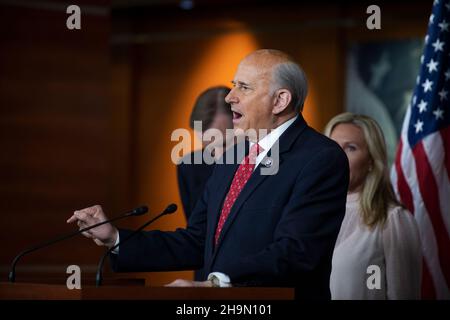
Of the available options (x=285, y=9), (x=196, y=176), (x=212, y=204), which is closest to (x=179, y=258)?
(x=212, y=204)

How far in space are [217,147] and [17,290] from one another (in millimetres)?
2273

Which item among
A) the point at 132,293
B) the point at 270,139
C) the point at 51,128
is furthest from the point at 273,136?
the point at 51,128

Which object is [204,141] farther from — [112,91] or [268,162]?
[112,91]

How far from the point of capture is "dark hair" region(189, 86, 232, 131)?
494cm

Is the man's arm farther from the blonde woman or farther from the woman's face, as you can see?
the woman's face

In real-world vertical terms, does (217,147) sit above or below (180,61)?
below

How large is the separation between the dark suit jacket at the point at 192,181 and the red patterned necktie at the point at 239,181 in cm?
143

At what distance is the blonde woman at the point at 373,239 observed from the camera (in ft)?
14.0

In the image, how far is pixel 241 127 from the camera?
3389mm

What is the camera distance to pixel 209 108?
4.97 metres

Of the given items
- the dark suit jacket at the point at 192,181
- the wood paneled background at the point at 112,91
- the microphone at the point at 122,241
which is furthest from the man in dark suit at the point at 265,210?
the wood paneled background at the point at 112,91

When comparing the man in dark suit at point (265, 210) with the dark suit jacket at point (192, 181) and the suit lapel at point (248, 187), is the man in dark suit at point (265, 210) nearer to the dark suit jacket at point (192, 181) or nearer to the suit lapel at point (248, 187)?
the suit lapel at point (248, 187)
